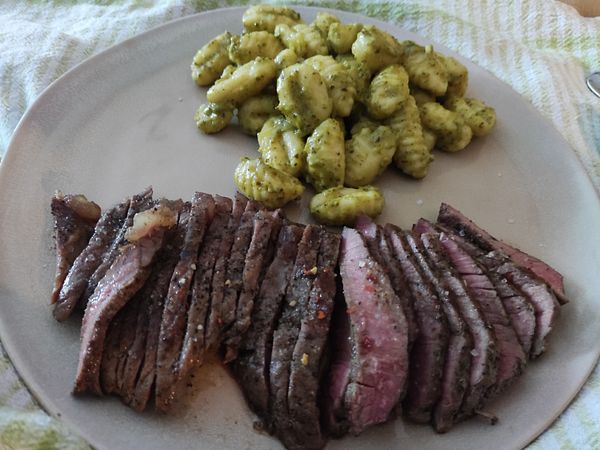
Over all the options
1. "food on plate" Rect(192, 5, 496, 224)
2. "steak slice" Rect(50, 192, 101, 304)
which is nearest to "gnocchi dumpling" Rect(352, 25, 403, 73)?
"food on plate" Rect(192, 5, 496, 224)

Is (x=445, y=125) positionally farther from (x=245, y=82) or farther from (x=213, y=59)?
(x=213, y=59)

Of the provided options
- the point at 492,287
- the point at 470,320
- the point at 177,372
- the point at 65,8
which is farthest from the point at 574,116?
the point at 65,8

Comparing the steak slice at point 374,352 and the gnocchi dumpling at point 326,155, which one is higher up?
the gnocchi dumpling at point 326,155

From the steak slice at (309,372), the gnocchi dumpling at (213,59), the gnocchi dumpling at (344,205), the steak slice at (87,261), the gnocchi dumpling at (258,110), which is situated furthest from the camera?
the gnocchi dumpling at (213,59)

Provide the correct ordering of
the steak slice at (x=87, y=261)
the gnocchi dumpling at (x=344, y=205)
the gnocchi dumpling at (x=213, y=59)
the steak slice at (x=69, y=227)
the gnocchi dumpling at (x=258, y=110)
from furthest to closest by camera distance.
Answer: the gnocchi dumpling at (x=213, y=59)
the gnocchi dumpling at (x=258, y=110)
the gnocchi dumpling at (x=344, y=205)
the steak slice at (x=69, y=227)
the steak slice at (x=87, y=261)

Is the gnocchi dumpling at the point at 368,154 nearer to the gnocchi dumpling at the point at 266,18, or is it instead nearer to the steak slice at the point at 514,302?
the steak slice at the point at 514,302

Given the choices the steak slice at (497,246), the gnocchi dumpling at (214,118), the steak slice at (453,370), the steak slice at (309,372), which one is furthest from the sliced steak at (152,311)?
the steak slice at (497,246)
